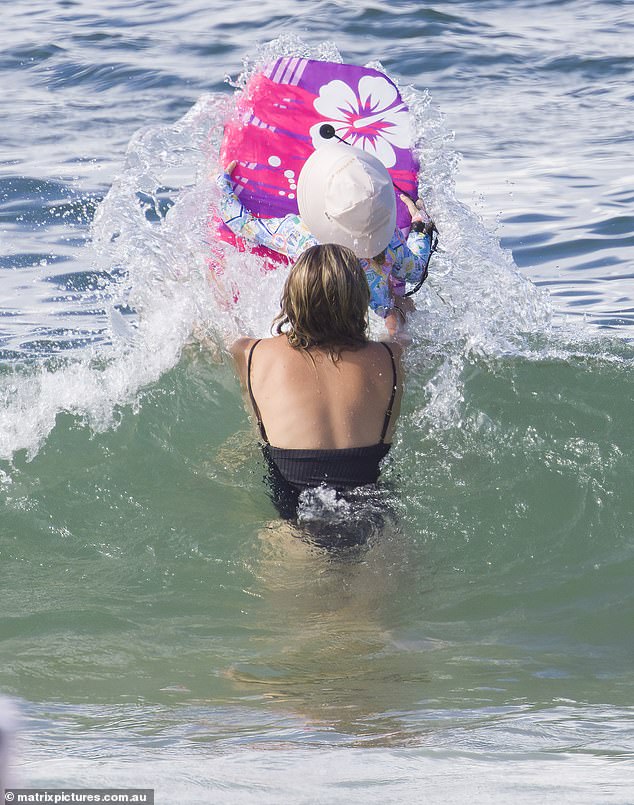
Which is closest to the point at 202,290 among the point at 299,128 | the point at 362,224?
the point at 299,128

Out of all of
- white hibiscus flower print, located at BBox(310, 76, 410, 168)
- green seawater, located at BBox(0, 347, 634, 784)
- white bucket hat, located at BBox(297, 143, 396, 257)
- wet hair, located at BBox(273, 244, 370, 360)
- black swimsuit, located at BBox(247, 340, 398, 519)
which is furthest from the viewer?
white hibiscus flower print, located at BBox(310, 76, 410, 168)

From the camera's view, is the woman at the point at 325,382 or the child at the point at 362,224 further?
the child at the point at 362,224

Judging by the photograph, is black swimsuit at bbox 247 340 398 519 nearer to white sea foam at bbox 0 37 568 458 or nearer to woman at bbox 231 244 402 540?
woman at bbox 231 244 402 540

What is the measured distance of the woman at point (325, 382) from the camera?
3957 millimetres

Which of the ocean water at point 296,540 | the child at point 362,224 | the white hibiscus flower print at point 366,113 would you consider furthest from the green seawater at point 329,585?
the white hibiscus flower print at point 366,113

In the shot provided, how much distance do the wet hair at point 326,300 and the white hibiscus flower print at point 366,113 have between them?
1.70 meters

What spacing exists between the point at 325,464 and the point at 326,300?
620 mm

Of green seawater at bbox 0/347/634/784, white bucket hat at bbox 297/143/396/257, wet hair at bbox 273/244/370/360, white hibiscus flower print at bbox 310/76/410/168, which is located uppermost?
white hibiscus flower print at bbox 310/76/410/168

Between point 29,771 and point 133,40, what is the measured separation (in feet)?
41.1

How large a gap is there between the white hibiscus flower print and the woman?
1715mm

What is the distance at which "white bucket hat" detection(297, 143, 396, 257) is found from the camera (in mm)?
4254

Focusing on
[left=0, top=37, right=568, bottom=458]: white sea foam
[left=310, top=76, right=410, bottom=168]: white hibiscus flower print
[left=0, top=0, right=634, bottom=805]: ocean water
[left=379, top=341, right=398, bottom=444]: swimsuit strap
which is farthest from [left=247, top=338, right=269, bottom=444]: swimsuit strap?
[left=310, top=76, right=410, bottom=168]: white hibiscus flower print

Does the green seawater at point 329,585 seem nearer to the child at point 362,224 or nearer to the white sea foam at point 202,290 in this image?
the white sea foam at point 202,290

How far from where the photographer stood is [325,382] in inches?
159
